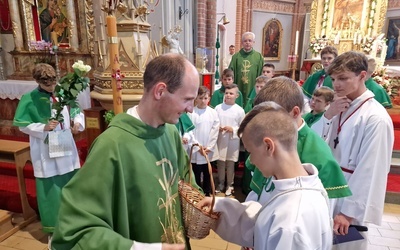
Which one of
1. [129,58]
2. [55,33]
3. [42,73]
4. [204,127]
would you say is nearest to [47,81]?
[42,73]

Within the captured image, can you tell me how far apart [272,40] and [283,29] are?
842mm

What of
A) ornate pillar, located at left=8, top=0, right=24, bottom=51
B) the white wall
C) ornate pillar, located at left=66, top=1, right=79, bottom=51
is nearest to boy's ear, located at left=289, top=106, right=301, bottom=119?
ornate pillar, located at left=66, top=1, right=79, bottom=51

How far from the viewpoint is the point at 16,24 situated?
6.84m

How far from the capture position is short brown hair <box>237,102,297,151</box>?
3.87ft

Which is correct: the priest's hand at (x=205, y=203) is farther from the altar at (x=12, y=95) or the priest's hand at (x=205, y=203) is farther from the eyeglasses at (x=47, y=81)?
the altar at (x=12, y=95)

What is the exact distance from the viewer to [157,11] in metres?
7.29

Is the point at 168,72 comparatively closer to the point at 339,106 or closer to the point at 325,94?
the point at 339,106

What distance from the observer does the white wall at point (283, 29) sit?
43.9ft

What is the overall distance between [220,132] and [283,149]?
124 inches

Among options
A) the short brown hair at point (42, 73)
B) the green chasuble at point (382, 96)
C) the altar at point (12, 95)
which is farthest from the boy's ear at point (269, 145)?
the altar at point (12, 95)

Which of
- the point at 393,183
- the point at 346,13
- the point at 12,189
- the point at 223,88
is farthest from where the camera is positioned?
the point at 346,13

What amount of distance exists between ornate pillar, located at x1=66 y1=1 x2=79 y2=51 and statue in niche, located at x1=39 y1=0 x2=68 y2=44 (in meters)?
0.19

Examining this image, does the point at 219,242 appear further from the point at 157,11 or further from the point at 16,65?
the point at 16,65

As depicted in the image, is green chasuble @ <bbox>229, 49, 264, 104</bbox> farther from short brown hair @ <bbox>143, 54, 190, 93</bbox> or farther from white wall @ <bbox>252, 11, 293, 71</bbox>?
white wall @ <bbox>252, 11, 293, 71</bbox>
